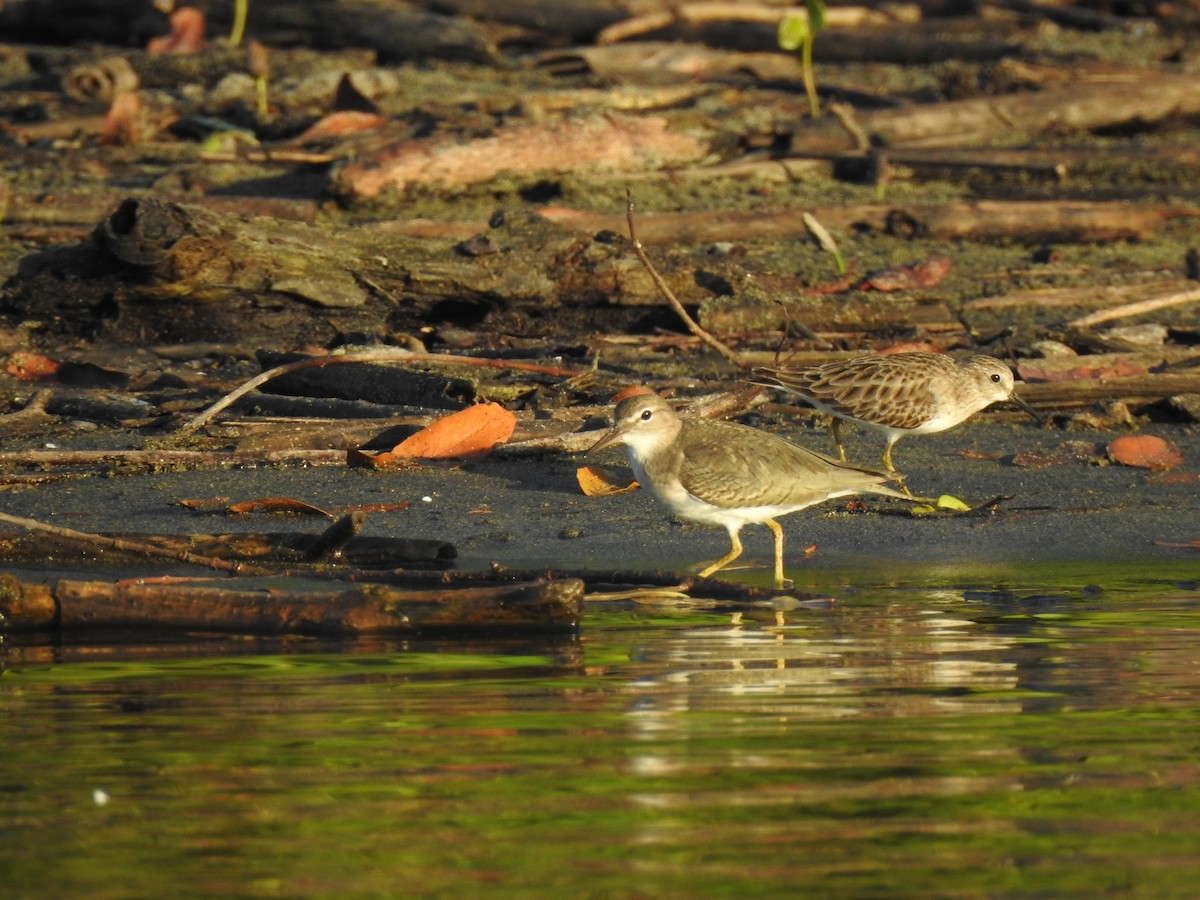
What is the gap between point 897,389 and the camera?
1064 cm

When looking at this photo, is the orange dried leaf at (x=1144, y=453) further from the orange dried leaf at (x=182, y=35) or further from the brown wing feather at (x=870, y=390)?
the orange dried leaf at (x=182, y=35)

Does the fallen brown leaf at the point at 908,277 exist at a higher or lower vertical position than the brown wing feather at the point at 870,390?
higher

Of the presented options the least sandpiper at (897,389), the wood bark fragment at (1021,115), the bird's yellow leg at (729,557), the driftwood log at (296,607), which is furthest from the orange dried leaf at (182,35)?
the driftwood log at (296,607)

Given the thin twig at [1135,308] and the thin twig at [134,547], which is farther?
the thin twig at [1135,308]

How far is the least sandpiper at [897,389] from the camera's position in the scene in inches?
417

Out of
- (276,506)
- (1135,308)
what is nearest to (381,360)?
(276,506)

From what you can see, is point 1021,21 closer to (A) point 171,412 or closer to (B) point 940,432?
(B) point 940,432

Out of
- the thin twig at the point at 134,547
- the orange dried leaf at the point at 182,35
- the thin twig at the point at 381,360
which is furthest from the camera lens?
the orange dried leaf at the point at 182,35

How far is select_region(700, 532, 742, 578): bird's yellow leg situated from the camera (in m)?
8.61

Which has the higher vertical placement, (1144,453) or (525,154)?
(525,154)

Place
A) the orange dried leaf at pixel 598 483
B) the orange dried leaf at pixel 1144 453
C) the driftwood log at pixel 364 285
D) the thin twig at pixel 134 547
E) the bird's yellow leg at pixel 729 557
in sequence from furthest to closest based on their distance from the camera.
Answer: the driftwood log at pixel 364 285, the orange dried leaf at pixel 1144 453, the orange dried leaf at pixel 598 483, the bird's yellow leg at pixel 729 557, the thin twig at pixel 134 547

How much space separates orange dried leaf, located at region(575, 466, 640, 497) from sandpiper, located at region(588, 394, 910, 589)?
86 cm

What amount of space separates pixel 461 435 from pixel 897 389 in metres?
2.49

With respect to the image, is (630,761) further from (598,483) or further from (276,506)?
(598,483)
